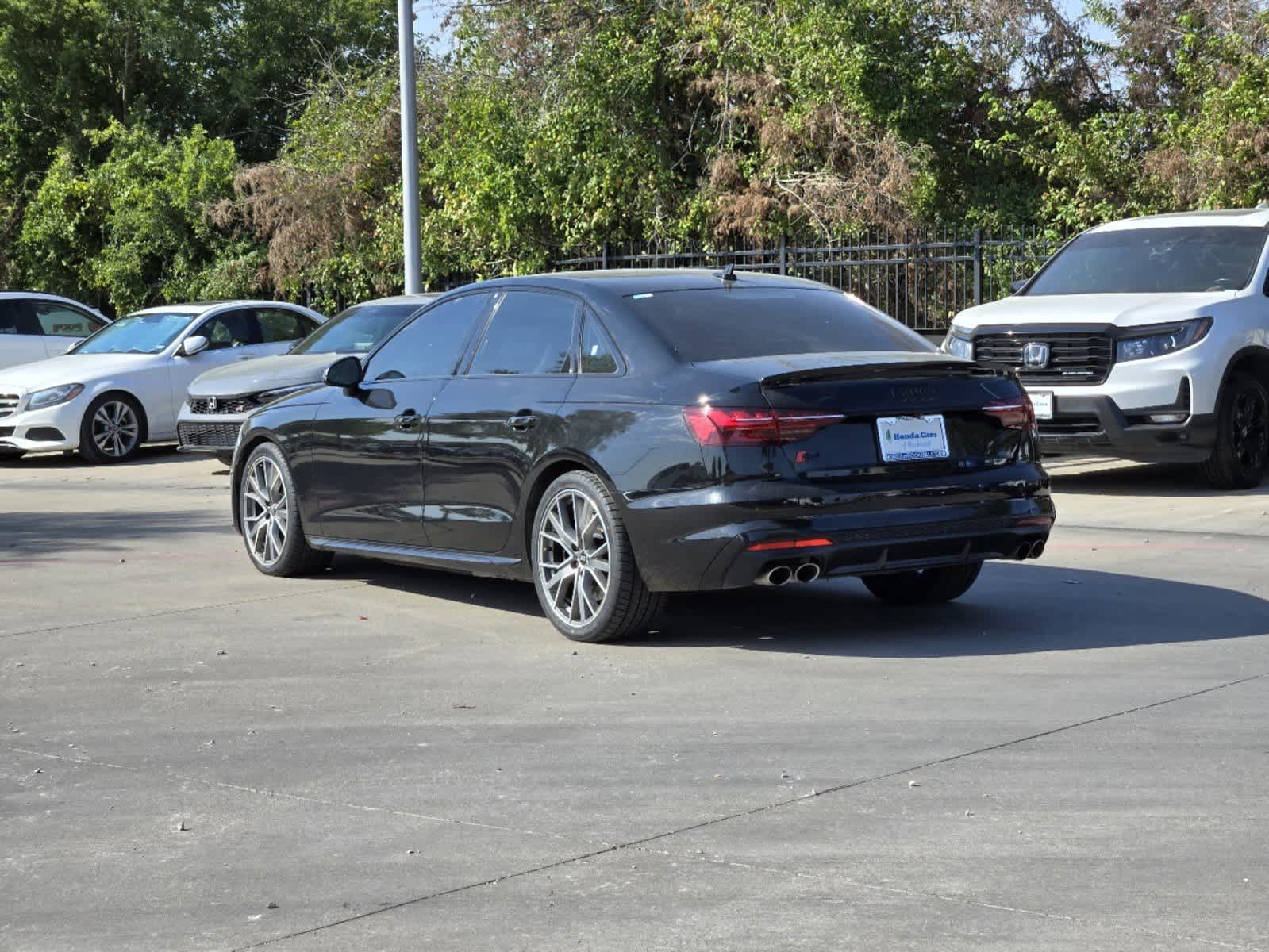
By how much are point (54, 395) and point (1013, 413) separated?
1254cm

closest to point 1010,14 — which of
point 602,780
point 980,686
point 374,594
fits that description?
point 374,594

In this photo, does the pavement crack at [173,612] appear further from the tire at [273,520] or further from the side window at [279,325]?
the side window at [279,325]

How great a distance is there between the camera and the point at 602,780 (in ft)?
18.2

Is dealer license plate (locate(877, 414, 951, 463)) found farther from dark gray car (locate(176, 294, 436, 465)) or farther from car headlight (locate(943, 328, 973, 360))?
dark gray car (locate(176, 294, 436, 465))

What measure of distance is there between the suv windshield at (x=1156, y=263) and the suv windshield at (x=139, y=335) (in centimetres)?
901

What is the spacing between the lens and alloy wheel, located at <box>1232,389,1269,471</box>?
1328 centimetres

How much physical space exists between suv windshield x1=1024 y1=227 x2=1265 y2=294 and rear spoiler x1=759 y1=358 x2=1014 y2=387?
6646 millimetres

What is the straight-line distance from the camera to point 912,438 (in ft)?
24.8

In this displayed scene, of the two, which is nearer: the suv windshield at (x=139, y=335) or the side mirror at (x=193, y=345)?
the side mirror at (x=193, y=345)

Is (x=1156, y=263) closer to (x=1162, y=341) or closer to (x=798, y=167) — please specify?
(x=1162, y=341)

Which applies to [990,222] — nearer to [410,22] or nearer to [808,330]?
[410,22]

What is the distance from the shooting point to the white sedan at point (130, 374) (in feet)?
59.4

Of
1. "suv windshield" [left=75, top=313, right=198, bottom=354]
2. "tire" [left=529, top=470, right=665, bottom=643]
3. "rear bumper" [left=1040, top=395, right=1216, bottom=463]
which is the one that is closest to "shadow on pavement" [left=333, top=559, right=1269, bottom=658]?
"tire" [left=529, top=470, right=665, bottom=643]

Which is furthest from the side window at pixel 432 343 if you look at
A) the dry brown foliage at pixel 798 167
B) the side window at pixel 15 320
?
the dry brown foliage at pixel 798 167
